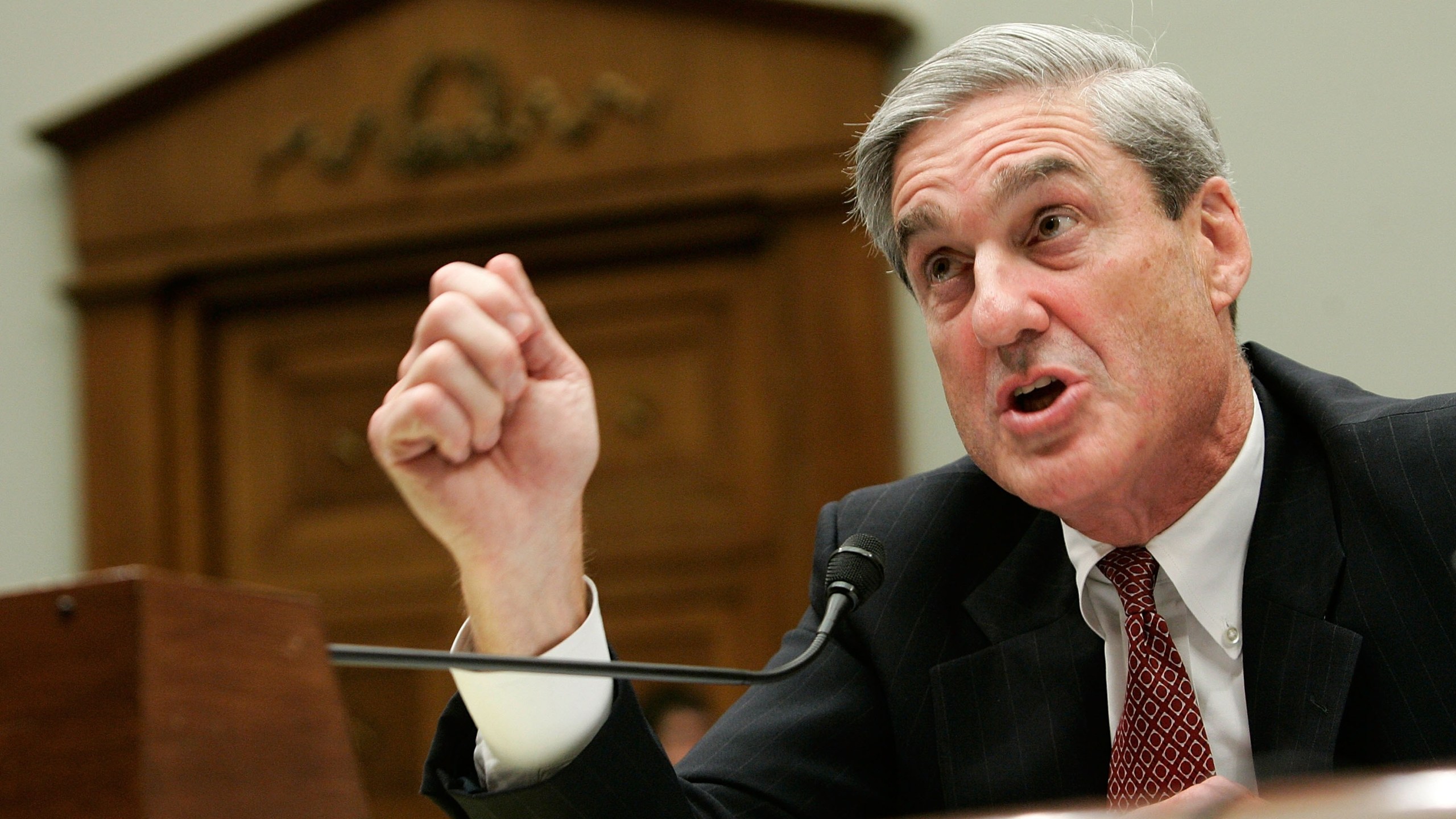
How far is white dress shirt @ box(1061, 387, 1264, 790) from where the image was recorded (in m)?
1.45

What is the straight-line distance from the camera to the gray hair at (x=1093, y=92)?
61.8 inches

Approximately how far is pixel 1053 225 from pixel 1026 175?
58mm

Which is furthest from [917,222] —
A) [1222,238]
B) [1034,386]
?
[1222,238]

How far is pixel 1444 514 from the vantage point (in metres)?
1.37

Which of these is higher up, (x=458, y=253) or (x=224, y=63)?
(x=224, y=63)

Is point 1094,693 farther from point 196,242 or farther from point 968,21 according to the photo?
point 196,242

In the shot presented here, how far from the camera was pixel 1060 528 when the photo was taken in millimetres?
1661

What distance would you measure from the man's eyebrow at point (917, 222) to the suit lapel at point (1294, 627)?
0.41 metres

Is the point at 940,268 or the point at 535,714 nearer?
the point at 535,714

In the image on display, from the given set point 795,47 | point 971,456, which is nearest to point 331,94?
point 795,47

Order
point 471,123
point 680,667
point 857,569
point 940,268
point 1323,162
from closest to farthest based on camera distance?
point 680,667
point 857,569
point 940,268
point 1323,162
point 471,123

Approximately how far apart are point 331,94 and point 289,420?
831 millimetres

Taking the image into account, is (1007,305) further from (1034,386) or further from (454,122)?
(454,122)

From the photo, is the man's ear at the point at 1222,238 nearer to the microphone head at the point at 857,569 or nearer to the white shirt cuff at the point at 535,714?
the microphone head at the point at 857,569
